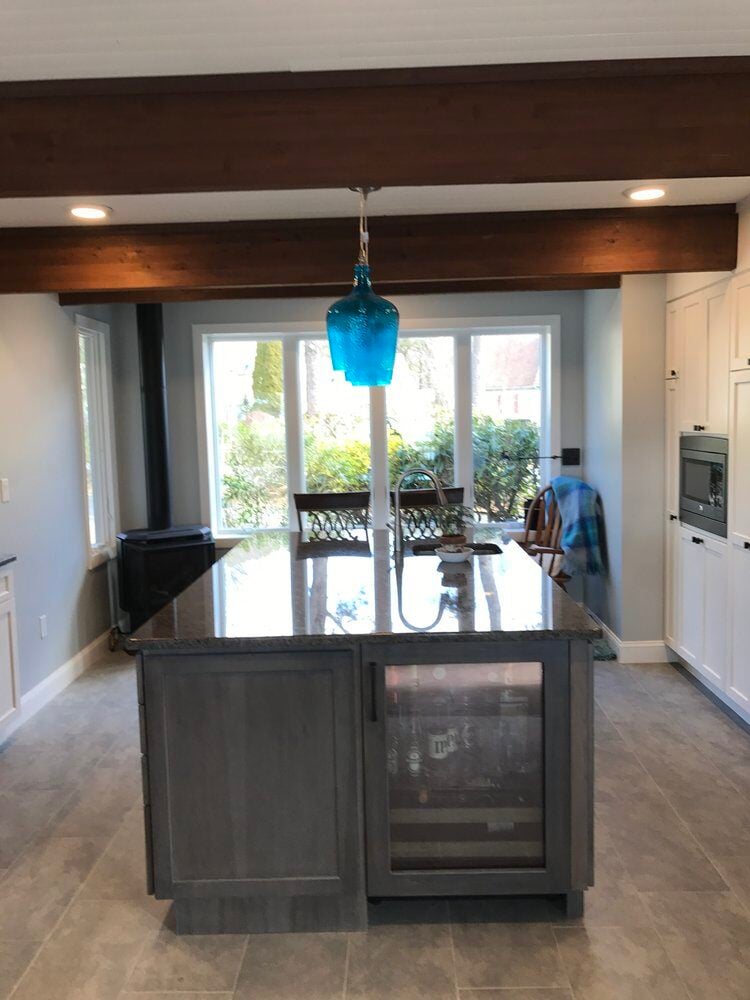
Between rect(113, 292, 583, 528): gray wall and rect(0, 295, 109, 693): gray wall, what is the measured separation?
680 millimetres

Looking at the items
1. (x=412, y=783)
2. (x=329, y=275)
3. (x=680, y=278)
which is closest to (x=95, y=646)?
(x=329, y=275)

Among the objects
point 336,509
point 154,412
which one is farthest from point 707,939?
point 154,412

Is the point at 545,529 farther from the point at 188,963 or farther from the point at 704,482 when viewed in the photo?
the point at 188,963

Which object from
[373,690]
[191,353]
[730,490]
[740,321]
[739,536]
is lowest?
[373,690]

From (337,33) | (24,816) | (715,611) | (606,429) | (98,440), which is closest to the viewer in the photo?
(337,33)

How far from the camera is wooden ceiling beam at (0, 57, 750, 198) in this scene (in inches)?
84.5

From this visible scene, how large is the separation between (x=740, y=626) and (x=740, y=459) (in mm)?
751

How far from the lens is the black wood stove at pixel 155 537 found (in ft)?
15.9

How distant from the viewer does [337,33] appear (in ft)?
6.11

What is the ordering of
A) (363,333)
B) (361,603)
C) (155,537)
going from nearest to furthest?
1. (361,603)
2. (363,333)
3. (155,537)

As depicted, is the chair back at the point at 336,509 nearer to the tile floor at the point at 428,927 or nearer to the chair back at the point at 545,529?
the chair back at the point at 545,529

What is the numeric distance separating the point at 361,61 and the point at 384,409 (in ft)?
11.1

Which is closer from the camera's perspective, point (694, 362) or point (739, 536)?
point (739, 536)

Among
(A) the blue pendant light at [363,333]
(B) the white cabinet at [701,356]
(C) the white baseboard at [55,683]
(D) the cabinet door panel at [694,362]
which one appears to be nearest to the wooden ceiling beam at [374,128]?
(A) the blue pendant light at [363,333]
